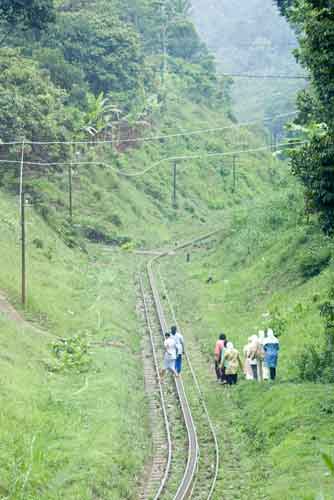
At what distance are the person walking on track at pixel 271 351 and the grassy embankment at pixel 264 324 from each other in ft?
1.22

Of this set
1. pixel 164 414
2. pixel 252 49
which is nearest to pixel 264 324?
pixel 164 414

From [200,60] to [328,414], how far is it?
7583 cm

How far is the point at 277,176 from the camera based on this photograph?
256ft

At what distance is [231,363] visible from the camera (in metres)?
22.0

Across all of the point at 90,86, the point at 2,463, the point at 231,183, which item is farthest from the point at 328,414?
the point at 231,183

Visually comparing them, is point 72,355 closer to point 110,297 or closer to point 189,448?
point 189,448

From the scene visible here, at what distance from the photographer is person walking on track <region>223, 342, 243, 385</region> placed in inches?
854

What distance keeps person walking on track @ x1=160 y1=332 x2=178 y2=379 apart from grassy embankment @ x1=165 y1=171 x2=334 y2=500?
0.98 meters

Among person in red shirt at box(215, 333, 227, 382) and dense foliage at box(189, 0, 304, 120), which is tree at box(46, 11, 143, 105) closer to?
person in red shirt at box(215, 333, 227, 382)

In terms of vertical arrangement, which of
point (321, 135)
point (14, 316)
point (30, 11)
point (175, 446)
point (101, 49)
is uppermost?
point (30, 11)

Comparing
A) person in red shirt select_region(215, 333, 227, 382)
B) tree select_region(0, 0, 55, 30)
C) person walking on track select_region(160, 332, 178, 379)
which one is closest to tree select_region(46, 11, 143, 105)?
tree select_region(0, 0, 55, 30)

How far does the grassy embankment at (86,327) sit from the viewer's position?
53.0 ft

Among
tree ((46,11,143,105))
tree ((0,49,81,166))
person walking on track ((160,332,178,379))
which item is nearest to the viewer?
person walking on track ((160,332,178,379))

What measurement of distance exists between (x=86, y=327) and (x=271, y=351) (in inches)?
358
